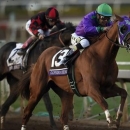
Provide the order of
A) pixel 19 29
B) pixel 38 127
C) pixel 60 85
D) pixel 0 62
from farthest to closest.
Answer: pixel 19 29 → pixel 0 62 → pixel 38 127 → pixel 60 85

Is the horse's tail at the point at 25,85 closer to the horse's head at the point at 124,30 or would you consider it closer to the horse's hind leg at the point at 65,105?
the horse's hind leg at the point at 65,105

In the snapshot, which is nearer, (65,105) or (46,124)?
(65,105)

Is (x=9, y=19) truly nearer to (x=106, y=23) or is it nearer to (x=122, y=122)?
(x=122, y=122)

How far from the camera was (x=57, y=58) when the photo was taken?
7367 mm

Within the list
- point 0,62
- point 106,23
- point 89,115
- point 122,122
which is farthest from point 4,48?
point 106,23

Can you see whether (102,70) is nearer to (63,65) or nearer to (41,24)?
(63,65)

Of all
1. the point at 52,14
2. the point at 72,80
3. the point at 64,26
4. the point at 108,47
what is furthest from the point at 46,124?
the point at 108,47

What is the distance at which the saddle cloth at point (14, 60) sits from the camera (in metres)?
9.32

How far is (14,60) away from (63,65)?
7.51ft

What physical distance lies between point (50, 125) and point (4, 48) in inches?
75.1

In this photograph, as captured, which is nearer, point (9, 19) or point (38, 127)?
point (38, 127)

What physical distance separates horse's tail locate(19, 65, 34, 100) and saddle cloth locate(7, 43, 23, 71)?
1.39m

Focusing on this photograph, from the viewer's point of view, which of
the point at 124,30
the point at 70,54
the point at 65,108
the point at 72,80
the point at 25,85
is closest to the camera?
the point at 124,30

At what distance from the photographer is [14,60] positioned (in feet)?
30.8
